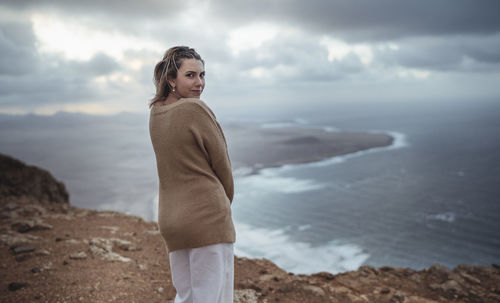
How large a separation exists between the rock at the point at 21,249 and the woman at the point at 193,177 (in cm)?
539

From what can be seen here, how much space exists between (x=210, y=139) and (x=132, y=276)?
4.40 meters

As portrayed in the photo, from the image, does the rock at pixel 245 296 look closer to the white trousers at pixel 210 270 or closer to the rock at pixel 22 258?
the white trousers at pixel 210 270

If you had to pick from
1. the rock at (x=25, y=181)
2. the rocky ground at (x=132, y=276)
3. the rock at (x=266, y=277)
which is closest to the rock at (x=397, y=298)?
the rocky ground at (x=132, y=276)

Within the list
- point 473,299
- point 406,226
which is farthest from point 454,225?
point 473,299

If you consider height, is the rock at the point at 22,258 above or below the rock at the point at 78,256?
above

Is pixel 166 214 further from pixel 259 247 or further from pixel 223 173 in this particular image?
pixel 259 247

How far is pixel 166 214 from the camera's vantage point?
96.0 inches

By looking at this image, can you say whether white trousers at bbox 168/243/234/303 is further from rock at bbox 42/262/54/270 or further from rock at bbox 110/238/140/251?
rock at bbox 110/238/140/251

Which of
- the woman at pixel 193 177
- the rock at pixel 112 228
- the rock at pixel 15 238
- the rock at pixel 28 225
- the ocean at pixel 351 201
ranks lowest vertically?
the ocean at pixel 351 201

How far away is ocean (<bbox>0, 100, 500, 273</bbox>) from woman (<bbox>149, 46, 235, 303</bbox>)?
23.6 metres

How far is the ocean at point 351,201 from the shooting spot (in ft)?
94.6


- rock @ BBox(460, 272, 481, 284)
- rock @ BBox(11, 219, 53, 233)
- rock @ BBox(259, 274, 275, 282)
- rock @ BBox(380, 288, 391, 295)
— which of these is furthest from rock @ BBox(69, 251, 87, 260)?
rock @ BBox(460, 272, 481, 284)

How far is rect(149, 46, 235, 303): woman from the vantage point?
91.0 inches

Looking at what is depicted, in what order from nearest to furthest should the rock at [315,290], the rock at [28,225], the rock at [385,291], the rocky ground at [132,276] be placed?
the rocky ground at [132,276] < the rock at [315,290] < the rock at [385,291] < the rock at [28,225]
